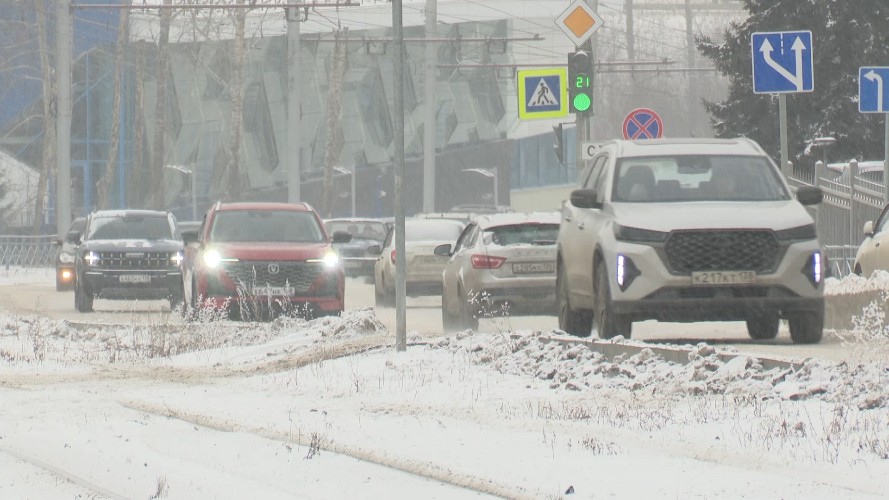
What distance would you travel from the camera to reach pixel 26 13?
7538cm

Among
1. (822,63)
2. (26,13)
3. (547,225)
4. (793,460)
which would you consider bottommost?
(793,460)

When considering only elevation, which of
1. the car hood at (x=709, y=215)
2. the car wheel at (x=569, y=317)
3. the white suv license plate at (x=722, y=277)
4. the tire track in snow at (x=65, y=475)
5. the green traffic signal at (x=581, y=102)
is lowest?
the tire track in snow at (x=65, y=475)

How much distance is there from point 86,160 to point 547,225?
62916 mm

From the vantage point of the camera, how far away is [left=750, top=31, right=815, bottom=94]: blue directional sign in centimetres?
1978

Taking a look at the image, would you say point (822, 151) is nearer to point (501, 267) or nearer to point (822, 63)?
point (822, 63)

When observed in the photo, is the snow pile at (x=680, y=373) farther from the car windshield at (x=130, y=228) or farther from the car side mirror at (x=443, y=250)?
the car windshield at (x=130, y=228)

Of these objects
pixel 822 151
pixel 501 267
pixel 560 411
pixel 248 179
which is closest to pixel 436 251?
pixel 501 267

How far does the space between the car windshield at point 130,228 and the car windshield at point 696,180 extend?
598 inches

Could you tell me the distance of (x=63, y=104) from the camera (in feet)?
132

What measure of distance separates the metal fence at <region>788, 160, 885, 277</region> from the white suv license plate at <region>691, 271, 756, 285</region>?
40.8 feet

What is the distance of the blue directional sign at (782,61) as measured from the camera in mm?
19781

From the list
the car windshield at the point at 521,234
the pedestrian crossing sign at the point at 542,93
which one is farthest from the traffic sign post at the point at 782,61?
the pedestrian crossing sign at the point at 542,93

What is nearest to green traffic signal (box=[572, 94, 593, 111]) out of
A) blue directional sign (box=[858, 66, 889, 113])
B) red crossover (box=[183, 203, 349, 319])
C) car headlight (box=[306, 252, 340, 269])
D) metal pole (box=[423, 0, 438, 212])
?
blue directional sign (box=[858, 66, 889, 113])

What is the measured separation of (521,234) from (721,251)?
582 cm
